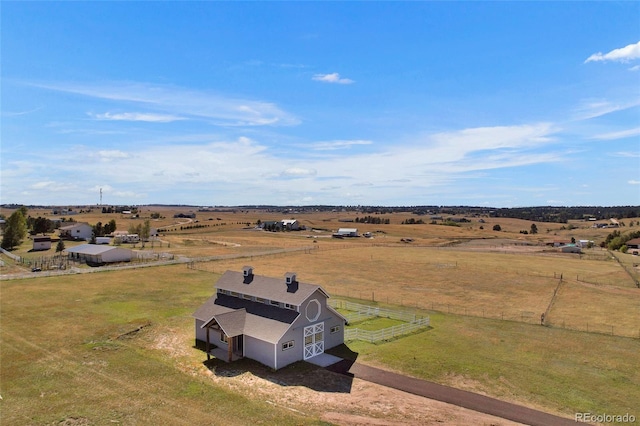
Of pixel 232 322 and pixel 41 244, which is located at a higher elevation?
pixel 41 244

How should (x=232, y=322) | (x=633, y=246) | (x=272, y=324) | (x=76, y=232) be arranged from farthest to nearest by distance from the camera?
1. (x=76, y=232)
2. (x=633, y=246)
3. (x=232, y=322)
4. (x=272, y=324)

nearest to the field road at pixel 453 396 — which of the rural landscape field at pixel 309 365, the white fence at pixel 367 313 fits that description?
the rural landscape field at pixel 309 365

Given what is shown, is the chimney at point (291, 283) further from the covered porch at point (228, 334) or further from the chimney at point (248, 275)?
the chimney at point (248, 275)

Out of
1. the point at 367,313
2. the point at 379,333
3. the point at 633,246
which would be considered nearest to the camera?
the point at 379,333

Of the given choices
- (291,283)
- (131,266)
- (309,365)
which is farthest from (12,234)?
(309,365)

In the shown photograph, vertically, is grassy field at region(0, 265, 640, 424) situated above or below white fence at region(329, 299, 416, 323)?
below

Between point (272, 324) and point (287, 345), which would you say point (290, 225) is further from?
point (287, 345)

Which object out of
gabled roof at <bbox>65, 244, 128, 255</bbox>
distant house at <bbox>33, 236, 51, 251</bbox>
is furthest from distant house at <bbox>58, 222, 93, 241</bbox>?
gabled roof at <bbox>65, 244, 128, 255</bbox>

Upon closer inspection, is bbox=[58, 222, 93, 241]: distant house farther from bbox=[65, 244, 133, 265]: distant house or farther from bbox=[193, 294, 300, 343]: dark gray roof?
bbox=[193, 294, 300, 343]: dark gray roof
